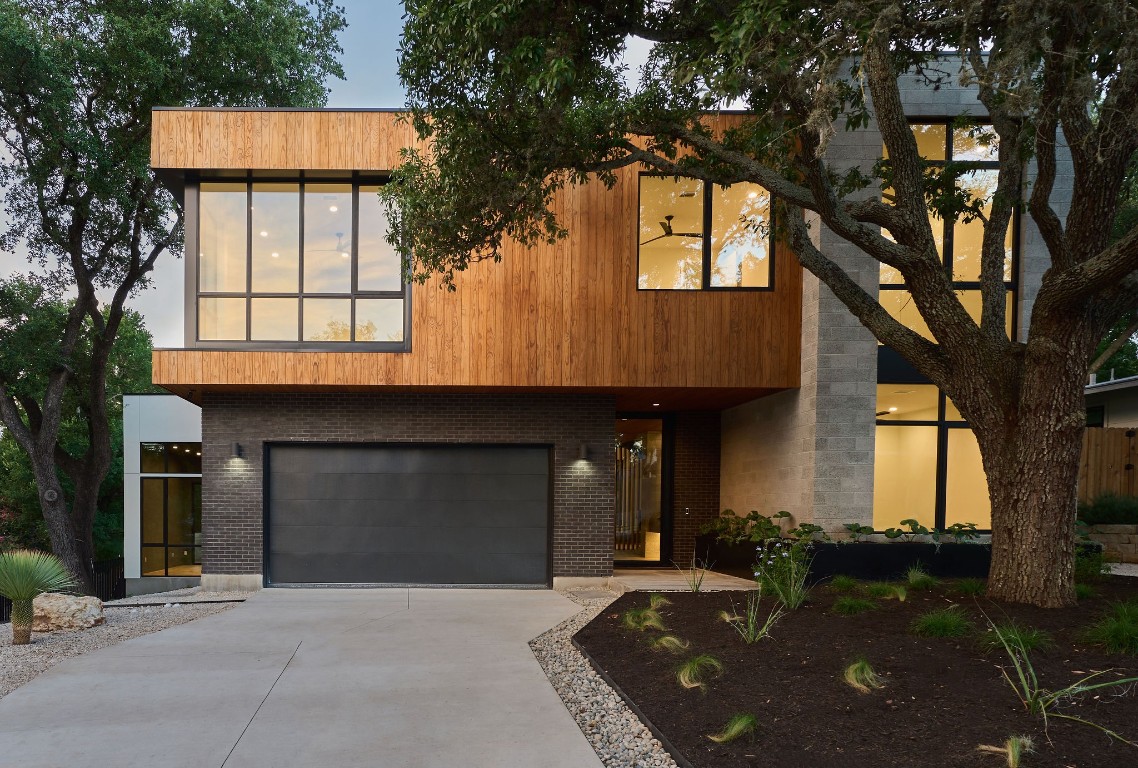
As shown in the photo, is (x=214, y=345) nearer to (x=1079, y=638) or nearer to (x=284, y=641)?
(x=284, y=641)

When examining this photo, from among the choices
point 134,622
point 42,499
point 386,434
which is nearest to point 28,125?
point 42,499

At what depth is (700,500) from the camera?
1294 centimetres

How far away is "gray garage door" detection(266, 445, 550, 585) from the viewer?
1055 cm

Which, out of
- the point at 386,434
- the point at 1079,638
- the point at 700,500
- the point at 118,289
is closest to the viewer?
the point at 1079,638

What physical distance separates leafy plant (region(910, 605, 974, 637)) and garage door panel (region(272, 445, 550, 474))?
632cm

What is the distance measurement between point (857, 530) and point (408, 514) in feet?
21.2

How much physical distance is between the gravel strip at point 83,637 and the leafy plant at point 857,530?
26.8 feet

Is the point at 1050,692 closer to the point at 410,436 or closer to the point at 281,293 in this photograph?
the point at 410,436

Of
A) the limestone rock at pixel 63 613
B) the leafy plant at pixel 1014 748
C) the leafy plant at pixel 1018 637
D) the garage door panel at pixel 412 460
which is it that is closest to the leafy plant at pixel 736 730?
the leafy plant at pixel 1014 748

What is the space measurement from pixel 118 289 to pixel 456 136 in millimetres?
13375

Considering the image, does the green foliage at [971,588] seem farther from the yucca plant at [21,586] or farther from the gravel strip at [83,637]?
the yucca plant at [21,586]

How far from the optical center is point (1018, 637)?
4453mm

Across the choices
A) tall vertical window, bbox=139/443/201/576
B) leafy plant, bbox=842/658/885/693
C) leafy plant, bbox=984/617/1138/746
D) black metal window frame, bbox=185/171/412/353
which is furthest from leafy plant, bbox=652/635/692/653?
tall vertical window, bbox=139/443/201/576

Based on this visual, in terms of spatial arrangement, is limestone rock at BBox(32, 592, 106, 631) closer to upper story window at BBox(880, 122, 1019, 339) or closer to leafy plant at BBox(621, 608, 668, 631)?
leafy plant at BBox(621, 608, 668, 631)
